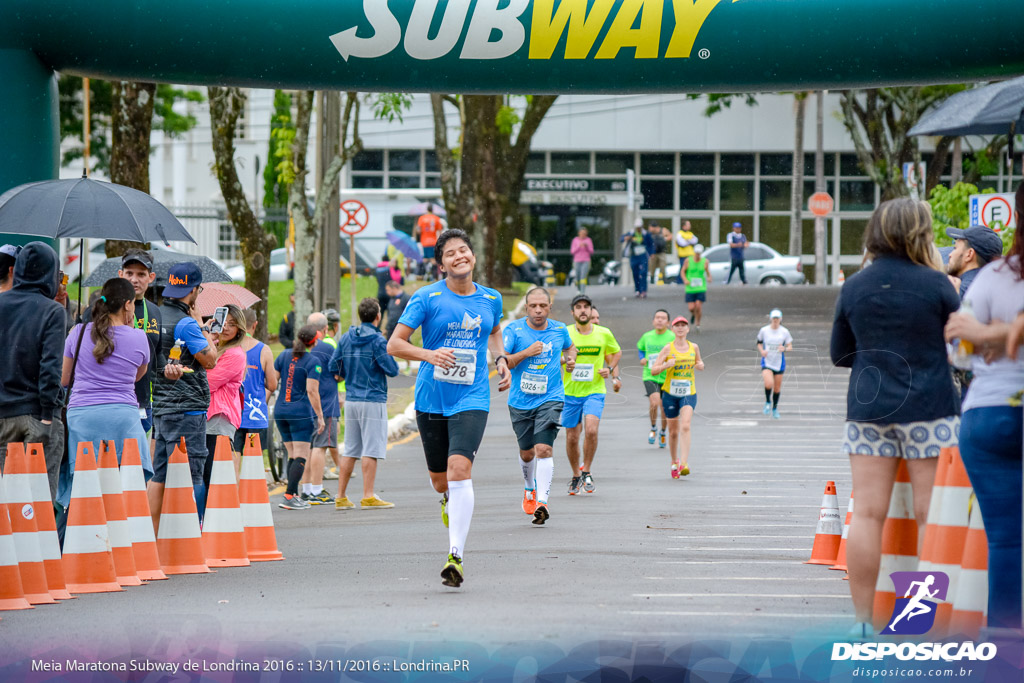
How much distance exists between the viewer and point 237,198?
23.1 metres

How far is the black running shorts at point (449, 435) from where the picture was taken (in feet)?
26.2

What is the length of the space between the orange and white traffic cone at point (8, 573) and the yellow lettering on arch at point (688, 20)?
4919mm

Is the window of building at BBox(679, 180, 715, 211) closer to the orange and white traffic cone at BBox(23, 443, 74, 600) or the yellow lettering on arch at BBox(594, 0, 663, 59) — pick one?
the yellow lettering on arch at BBox(594, 0, 663, 59)

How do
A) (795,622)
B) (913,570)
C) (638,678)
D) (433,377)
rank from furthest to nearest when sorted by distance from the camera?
(433,377), (795,622), (913,570), (638,678)

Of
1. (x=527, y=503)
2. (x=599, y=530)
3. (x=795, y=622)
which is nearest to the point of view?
(x=795, y=622)

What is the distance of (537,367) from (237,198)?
12.5 metres

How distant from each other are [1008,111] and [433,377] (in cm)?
798

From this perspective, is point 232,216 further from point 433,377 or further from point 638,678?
point 638,678

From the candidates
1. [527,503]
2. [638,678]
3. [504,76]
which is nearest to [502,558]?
[527,503]

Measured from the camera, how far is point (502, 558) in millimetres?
8836

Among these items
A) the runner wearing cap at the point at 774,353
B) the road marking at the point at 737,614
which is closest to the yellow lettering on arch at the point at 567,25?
the road marking at the point at 737,614

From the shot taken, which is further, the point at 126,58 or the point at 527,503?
the point at 527,503

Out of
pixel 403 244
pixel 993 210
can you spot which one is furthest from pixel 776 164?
pixel 993 210

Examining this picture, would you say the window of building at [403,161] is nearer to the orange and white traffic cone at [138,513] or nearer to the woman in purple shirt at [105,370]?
the woman in purple shirt at [105,370]
